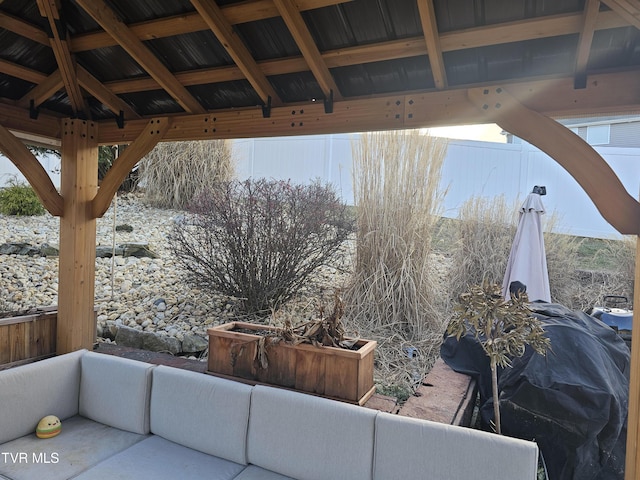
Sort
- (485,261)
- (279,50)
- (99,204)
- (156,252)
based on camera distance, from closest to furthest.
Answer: (279,50)
(99,204)
(485,261)
(156,252)

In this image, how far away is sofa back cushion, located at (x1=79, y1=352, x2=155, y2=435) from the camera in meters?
2.54

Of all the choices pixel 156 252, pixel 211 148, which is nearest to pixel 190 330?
pixel 156 252

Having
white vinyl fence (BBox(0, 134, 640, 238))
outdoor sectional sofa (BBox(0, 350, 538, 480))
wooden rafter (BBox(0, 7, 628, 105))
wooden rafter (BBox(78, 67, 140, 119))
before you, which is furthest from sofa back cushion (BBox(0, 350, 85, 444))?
white vinyl fence (BBox(0, 134, 640, 238))

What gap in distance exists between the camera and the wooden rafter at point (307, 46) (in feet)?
7.40

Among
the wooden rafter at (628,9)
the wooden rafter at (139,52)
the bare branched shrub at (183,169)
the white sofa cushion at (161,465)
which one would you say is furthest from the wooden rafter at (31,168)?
the bare branched shrub at (183,169)

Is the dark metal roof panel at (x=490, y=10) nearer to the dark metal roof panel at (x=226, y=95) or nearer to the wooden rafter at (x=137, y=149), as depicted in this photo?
the dark metal roof panel at (x=226, y=95)

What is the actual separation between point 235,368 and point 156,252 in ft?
16.5

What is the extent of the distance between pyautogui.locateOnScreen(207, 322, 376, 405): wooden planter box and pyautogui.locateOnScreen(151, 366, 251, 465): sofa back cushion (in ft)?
1.12

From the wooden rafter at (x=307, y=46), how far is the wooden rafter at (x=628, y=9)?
1434 mm

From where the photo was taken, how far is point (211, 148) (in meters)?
8.15

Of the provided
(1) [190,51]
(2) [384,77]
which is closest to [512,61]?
(2) [384,77]

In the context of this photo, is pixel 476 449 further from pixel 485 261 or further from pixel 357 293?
pixel 485 261

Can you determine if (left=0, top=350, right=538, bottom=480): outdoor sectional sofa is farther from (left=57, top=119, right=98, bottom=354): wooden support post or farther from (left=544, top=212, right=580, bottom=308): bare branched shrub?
(left=544, top=212, right=580, bottom=308): bare branched shrub

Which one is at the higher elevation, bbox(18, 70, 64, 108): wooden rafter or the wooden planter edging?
bbox(18, 70, 64, 108): wooden rafter
